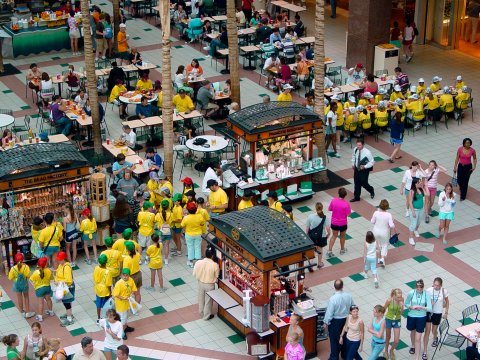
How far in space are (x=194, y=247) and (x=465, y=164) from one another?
6977 millimetres

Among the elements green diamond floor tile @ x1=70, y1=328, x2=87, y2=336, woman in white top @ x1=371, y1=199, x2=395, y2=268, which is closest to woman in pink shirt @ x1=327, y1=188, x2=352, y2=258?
woman in white top @ x1=371, y1=199, x2=395, y2=268

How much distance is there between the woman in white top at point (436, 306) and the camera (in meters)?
17.8

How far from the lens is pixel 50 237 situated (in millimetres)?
20500

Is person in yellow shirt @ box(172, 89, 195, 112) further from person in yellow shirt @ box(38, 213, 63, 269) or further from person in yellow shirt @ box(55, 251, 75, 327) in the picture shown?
person in yellow shirt @ box(55, 251, 75, 327)

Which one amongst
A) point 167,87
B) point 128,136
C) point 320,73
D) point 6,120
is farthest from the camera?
point 6,120

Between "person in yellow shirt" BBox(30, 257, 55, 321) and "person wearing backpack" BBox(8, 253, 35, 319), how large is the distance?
186 millimetres

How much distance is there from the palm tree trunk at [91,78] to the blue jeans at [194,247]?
641 centimetres

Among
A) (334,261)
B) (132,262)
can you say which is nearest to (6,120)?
(132,262)

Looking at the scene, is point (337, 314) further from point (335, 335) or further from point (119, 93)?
Answer: point (119, 93)

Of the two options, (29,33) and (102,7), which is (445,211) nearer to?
(29,33)

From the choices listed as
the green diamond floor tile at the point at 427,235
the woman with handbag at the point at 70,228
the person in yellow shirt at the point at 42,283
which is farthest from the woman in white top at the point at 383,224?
the person in yellow shirt at the point at 42,283

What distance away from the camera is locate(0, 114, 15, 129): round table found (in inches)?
1062

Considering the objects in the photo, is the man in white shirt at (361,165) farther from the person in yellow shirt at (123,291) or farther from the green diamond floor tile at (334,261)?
the person in yellow shirt at (123,291)

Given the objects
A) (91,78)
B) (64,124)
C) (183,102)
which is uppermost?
(91,78)
